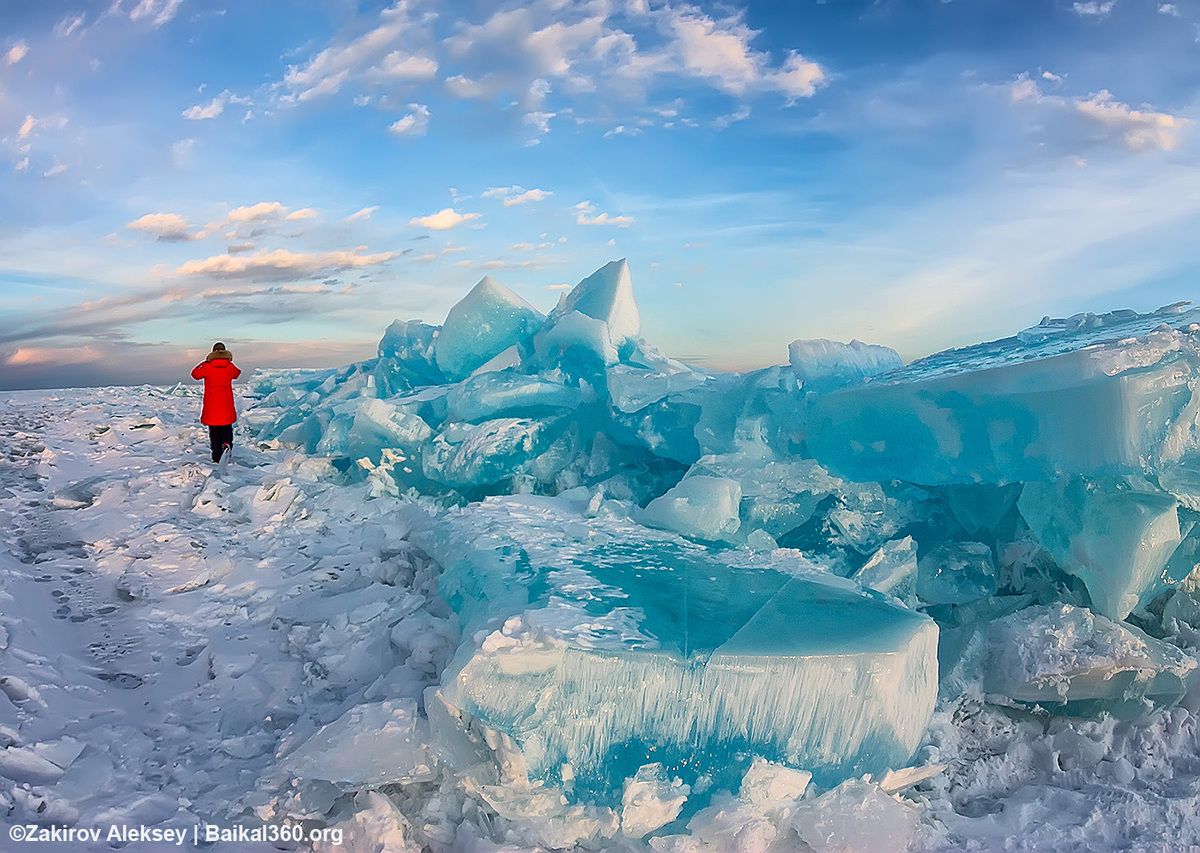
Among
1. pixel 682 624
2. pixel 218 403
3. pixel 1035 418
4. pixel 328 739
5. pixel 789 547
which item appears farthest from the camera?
pixel 218 403

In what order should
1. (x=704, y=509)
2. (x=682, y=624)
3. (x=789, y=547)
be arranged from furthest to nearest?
(x=789, y=547) < (x=704, y=509) < (x=682, y=624)

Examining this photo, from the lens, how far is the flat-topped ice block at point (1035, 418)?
325 cm

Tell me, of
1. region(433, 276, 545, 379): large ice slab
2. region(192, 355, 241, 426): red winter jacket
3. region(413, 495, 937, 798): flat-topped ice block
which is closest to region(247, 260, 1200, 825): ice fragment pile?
region(413, 495, 937, 798): flat-topped ice block

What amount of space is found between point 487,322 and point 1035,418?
4.64 m

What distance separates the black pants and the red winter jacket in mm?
77

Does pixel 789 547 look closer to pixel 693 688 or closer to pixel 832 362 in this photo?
pixel 832 362

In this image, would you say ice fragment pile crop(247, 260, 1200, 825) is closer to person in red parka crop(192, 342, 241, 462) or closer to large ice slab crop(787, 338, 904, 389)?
large ice slab crop(787, 338, 904, 389)

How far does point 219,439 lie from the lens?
695 cm

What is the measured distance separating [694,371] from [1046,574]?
2982 millimetres

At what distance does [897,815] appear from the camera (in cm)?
243

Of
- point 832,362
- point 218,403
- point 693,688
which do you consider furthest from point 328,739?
point 218,403

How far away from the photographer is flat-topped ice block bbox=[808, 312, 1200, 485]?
10.7 feet

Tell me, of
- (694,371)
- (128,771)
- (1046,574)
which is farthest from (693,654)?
(694,371)

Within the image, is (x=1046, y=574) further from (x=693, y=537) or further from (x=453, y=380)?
(x=453, y=380)
